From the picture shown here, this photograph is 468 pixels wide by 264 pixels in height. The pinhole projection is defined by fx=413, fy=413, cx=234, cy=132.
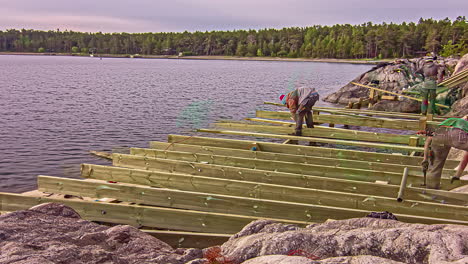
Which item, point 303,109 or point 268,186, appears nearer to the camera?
point 268,186

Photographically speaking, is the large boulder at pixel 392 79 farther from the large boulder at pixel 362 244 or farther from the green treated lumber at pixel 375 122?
the large boulder at pixel 362 244

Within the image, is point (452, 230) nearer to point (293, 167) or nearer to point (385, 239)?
point (385, 239)

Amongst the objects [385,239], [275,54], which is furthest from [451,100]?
[275,54]

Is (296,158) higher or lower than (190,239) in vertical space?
higher

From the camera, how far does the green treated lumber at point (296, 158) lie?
9659 mm

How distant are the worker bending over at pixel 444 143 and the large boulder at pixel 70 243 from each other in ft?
16.3

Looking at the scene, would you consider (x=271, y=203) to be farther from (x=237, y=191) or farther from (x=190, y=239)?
(x=190, y=239)

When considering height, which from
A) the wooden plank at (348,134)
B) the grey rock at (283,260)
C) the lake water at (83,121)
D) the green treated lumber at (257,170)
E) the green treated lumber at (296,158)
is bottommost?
the lake water at (83,121)

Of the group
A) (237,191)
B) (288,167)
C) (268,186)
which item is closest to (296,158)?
(288,167)

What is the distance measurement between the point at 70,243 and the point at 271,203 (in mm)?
3521

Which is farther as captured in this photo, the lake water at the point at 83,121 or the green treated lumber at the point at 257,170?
the lake water at the point at 83,121

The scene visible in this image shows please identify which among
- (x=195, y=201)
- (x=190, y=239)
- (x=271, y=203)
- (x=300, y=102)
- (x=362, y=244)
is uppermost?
(x=300, y=102)

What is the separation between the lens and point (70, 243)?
4930 millimetres

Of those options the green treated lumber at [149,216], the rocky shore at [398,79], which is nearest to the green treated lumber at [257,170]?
the green treated lumber at [149,216]
